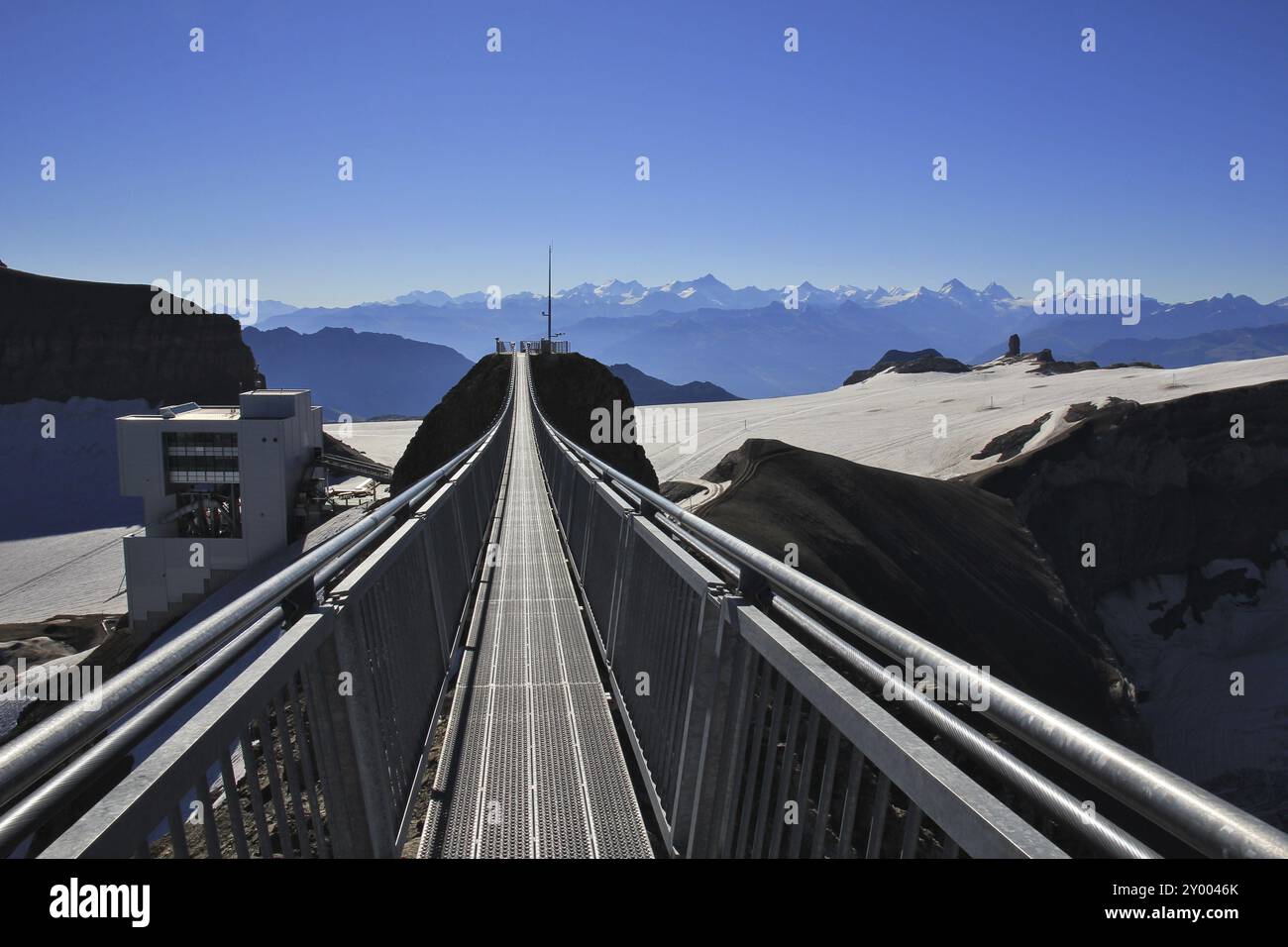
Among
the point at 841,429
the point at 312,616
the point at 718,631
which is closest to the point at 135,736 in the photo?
the point at 312,616

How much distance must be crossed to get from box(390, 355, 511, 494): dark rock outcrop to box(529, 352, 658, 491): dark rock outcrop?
2.56m

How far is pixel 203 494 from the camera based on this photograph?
179 feet

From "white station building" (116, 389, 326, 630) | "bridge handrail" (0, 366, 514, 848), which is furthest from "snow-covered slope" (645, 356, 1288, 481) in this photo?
"bridge handrail" (0, 366, 514, 848)

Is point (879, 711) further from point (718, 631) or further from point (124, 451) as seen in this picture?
point (124, 451)

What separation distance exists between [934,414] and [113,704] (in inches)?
3951

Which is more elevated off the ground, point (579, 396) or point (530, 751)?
point (579, 396)

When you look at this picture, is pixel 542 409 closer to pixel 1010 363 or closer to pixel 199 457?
pixel 199 457

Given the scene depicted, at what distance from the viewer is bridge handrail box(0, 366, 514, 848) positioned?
1653 millimetres

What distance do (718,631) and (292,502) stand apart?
184ft

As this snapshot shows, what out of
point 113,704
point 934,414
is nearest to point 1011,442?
point 934,414

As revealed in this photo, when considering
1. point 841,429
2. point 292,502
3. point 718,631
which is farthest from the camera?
point 841,429

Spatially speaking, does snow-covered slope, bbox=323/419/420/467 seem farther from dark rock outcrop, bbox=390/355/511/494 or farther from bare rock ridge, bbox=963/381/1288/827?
bare rock ridge, bbox=963/381/1288/827

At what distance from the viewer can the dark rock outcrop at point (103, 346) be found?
101000mm

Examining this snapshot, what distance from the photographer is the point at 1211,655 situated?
5100 cm
